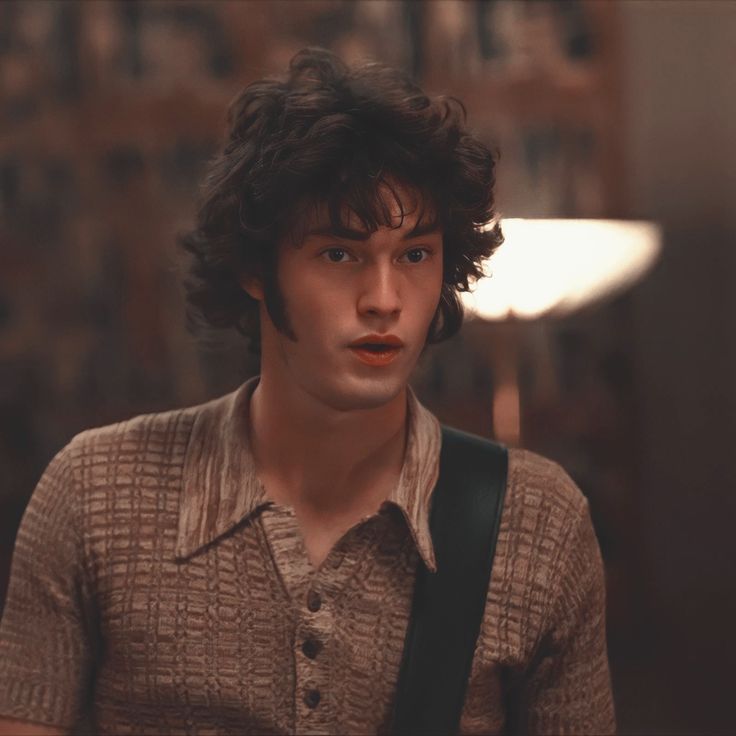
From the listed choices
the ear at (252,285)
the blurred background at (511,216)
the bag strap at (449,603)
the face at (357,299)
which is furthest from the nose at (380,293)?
the blurred background at (511,216)

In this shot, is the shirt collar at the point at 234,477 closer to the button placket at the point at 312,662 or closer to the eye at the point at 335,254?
the button placket at the point at 312,662

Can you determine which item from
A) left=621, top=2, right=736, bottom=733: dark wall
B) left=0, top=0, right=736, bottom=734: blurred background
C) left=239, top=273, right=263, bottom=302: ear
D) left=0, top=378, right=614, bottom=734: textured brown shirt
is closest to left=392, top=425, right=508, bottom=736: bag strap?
left=0, top=378, right=614, bottom=734: textured brown shirt

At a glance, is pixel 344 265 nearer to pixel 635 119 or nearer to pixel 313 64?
pixel 313 64

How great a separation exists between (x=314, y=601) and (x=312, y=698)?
0.35ft

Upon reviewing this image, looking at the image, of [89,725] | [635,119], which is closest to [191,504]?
[89,725]

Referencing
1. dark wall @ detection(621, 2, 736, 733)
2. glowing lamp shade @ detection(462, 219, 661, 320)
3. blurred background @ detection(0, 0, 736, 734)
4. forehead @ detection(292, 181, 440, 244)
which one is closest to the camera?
forehead @ detection(292, 181, 440, 244)

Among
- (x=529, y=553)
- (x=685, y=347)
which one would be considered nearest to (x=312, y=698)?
(x=529, y=553)

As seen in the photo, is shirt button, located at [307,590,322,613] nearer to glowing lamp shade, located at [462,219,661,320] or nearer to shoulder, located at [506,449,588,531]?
shoulder, located at [506,449,588,531]

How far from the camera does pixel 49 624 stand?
1.55 m

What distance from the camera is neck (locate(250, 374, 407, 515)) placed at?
157 centimetres

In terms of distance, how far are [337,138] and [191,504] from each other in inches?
18.1

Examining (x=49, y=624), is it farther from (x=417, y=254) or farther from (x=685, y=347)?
(x=685, y=347)

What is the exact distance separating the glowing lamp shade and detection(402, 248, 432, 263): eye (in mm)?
1134

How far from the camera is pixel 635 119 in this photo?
11.8ft
